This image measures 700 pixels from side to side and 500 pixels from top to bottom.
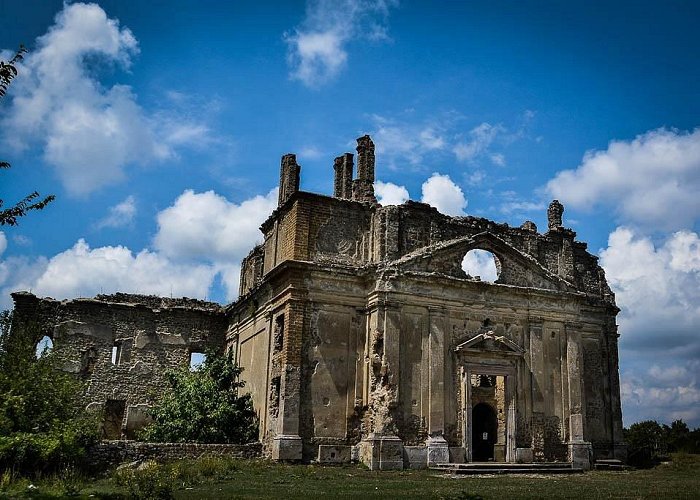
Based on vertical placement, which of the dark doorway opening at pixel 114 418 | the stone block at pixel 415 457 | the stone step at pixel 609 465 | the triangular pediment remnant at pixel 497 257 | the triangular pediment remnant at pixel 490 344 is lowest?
the stone step at pixel 609 465

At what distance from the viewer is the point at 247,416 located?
815 inches

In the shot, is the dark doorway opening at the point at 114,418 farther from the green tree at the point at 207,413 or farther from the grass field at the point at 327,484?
the grass field at the point at 327,484

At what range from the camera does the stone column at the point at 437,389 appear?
18.7 metres

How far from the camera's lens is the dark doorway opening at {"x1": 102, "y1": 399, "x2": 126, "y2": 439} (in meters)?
25.1

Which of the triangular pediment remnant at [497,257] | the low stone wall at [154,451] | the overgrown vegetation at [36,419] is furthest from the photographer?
the triangular pediment remnant at [497,257]

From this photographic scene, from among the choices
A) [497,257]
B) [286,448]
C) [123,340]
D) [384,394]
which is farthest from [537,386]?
[123,340]

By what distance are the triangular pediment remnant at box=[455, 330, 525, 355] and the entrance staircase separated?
10.8ft

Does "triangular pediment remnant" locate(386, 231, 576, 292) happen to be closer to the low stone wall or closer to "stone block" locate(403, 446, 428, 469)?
"stone block" locate(403, 446, 428, 469)

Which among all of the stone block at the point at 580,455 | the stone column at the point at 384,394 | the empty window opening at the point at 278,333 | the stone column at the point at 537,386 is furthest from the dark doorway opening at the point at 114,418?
the stone block at the point at 580,455

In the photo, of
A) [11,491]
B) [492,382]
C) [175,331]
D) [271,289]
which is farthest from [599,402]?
[11,491]

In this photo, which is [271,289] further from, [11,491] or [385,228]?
[11,491]

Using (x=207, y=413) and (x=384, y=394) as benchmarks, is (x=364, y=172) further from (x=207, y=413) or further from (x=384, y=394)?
(x=207, y=413)

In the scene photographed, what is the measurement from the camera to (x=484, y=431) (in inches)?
978

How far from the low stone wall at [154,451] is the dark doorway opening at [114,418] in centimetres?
906
